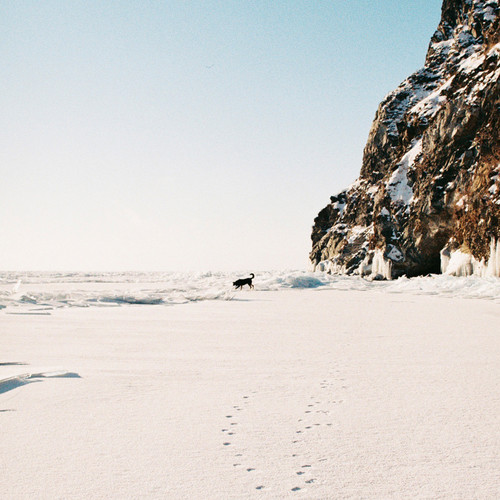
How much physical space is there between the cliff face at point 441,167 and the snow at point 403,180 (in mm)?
104

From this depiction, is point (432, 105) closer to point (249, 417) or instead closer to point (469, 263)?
point (469, 263)

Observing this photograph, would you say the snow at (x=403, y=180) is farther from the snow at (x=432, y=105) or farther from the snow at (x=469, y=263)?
the snow at (x=469, y=263)

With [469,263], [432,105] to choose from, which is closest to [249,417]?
[469,263]

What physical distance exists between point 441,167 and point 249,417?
35464 millimetres

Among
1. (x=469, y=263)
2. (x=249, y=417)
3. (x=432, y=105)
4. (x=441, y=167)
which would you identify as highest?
(x=432, y=105)

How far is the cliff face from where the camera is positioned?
89.3ft

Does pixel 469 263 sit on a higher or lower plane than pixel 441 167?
lower

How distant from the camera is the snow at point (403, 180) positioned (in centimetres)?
3775

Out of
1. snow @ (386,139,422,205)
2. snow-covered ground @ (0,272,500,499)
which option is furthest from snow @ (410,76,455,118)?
snow-covered ground @ (0,272,500,499)

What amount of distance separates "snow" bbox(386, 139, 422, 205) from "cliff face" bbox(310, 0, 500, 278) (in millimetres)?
104

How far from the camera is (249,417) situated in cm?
247

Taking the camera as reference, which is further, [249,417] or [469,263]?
[469,263]

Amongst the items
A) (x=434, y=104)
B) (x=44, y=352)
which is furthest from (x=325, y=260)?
(x=44, y=352)

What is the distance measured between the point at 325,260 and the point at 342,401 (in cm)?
5439
